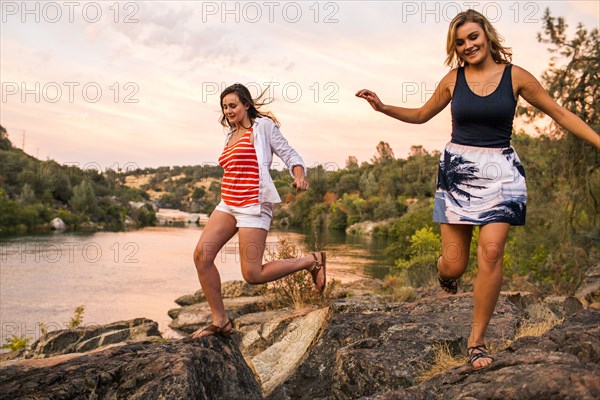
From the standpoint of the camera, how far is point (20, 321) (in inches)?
744

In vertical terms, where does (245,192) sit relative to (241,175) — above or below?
below

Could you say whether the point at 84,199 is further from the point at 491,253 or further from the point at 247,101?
the point at 491,253

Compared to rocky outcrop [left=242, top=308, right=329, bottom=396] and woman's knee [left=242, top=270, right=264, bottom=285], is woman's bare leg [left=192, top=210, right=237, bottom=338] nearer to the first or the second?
woman's knee [left=242, top=270, right=264, bottom=285]

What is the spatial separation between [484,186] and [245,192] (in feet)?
5.82

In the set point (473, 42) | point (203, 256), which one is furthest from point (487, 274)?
point (203, 256)

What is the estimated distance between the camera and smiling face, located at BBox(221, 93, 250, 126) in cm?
494

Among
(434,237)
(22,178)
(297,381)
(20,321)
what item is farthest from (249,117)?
(22,178)

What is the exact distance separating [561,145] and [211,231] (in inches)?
531

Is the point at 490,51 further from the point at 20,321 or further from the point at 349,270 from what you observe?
the point at 349,270

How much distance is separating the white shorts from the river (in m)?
6.72

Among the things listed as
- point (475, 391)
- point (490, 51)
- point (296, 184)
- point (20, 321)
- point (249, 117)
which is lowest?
point (20, 321)

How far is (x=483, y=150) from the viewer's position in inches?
157

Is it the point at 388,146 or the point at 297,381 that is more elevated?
the point at 388,146

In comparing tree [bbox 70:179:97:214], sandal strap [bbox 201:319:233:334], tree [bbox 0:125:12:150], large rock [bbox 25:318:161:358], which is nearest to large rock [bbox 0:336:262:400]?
sandal strap [bbox 201:319:233:334]
